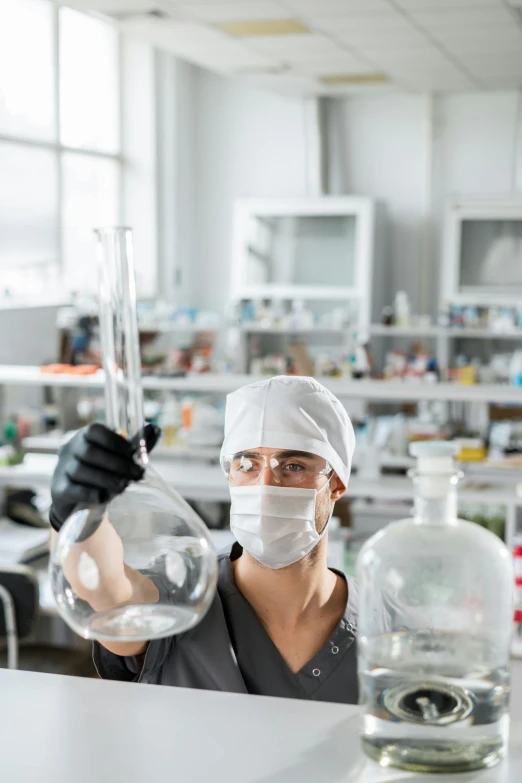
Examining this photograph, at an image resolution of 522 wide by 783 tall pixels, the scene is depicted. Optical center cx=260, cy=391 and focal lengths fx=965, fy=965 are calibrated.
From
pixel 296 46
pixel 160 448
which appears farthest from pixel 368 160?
pixel 160 448

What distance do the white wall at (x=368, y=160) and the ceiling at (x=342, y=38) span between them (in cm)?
61

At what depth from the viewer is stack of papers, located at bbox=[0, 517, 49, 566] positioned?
3799 millimetres

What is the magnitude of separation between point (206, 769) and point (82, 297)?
6170 millimetres

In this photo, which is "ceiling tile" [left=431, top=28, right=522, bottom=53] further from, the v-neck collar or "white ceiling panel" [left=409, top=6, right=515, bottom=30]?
the v-neck collar

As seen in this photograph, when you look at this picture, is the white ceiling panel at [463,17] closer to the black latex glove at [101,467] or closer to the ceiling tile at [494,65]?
the ceiling tile at [494,65]

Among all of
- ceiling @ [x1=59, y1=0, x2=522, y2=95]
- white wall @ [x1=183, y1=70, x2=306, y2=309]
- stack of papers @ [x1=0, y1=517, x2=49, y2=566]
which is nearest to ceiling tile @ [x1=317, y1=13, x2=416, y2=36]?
ceiling @ [x1=59, y1=0, x2=522, y2=95]

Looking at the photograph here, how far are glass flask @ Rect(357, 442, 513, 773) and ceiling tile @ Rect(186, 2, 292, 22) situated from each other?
4.10 m

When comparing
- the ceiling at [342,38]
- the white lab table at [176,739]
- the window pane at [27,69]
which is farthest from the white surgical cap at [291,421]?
the window pane at [27,69]

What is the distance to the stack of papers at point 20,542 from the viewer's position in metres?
3.80

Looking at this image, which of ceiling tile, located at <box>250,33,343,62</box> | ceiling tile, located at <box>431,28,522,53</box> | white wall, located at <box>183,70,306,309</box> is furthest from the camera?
white wall, located at <box>183,70,306,309</box>

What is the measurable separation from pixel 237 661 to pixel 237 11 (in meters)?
3.75

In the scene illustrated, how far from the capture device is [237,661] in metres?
1.40

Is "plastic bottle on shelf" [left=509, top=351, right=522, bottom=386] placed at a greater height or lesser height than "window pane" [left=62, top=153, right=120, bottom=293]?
lesser

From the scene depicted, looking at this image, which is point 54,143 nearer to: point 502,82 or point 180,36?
point 180,36
